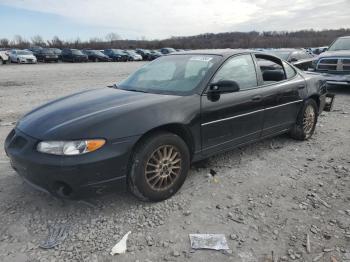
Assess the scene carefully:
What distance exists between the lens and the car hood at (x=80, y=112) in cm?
292

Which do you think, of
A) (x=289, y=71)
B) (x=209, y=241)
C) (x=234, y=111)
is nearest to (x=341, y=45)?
(x=289, y=71)

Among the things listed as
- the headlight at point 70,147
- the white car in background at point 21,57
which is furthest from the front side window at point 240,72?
the white car in background at point 21,57

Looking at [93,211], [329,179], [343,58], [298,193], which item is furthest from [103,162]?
[343,58]

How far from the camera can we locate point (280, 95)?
4629mm

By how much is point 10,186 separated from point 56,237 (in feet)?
4.15

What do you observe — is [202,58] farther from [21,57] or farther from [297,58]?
[21,57]

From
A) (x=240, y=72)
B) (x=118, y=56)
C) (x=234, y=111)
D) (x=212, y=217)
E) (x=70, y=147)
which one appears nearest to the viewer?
(x=70, y=147)

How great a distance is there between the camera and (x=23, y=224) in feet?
9.77

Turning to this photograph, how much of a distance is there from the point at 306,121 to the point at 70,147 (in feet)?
13.2

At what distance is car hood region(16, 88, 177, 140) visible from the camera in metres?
2.92

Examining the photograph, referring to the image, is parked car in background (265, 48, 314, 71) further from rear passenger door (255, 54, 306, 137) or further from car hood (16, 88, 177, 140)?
car hood (16, 88, 177, 140)

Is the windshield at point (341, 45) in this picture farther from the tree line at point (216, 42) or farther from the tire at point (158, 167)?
the tree line at point (216, 42)

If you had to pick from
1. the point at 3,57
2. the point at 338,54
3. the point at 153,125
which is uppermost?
the point at 338,54

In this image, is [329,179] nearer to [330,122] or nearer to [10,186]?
[330,122]
